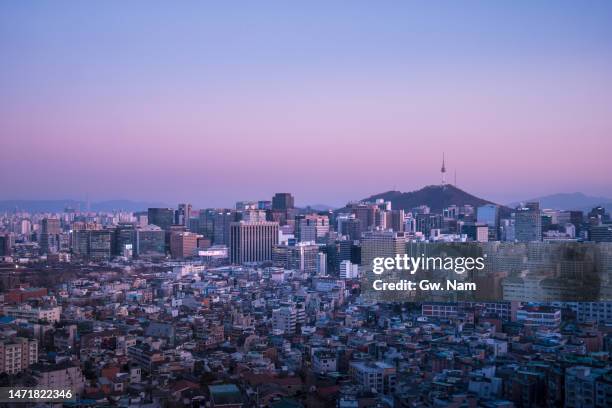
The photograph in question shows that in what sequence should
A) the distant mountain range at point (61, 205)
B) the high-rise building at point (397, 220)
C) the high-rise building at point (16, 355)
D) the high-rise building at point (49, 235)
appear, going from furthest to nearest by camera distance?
1. the high-rise building at point (397, 220)
2. the high-rise building at point (49, 235)
3. the distant mountain range at point (61, 205)
4. the high-rise building at point (16, 355)

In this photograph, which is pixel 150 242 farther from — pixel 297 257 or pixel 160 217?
pixel 160 217

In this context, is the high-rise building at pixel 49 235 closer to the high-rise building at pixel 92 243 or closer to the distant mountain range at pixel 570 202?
the high-rise building at pixel 92 243

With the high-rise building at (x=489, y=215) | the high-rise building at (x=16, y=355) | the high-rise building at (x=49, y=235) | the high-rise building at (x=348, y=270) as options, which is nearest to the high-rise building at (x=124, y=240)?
the high-rise building at (x=49, y=235)

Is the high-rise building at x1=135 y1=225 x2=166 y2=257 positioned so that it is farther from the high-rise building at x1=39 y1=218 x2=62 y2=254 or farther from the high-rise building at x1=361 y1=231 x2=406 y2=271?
the high-rise building at x1=361 y1=231 x2=406 y2=271

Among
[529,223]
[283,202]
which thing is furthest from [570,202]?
[283,202]

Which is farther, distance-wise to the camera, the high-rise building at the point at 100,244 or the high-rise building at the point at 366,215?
the high-rise building at the point at 366,215

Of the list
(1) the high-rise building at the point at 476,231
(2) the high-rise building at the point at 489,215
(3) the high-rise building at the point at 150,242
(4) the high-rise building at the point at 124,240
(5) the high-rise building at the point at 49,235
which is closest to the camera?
(5) the high-rise building at the point at 49,235

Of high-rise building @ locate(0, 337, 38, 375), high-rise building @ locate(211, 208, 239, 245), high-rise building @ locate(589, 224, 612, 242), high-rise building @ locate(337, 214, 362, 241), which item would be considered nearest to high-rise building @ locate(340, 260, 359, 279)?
high-rise building @ locate(589, 224, 612, 242)
